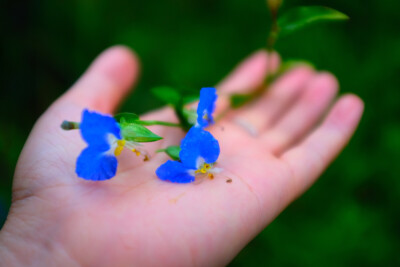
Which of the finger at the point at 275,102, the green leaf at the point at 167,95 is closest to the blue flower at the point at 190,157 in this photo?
the green leaf at the point at 167,95

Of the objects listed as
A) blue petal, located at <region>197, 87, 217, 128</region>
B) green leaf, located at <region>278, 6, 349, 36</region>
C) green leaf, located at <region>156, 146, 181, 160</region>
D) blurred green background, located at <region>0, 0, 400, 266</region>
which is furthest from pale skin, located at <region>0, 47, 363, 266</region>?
blurred green background, located at <region>0, 0, 400, 266</region>

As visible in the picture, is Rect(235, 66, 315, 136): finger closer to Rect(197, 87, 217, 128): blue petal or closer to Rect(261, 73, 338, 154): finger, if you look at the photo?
Rect(261, 73, 338, 154): finger

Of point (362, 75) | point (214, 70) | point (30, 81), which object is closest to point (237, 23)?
point (214, 70)

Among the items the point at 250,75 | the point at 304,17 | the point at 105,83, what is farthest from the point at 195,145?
the point at 250,75

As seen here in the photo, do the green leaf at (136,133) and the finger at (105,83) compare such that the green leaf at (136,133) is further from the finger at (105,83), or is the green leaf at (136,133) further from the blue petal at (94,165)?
the finger at (105,83)

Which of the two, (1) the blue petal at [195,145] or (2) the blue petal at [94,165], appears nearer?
(2) the blue petal at [94,165]

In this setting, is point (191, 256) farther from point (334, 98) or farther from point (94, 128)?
point (334, 98)

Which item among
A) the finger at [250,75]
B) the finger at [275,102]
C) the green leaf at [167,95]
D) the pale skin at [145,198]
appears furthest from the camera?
the finger at [250,75]

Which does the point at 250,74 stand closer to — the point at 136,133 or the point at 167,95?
the point at 167,95
